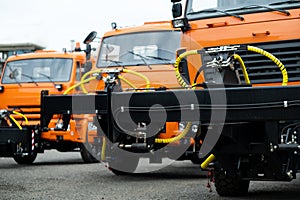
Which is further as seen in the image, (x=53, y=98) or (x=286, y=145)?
(x=53, y=98)

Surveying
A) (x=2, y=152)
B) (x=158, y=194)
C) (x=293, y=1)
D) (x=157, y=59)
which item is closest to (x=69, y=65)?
(x=2, y=152)

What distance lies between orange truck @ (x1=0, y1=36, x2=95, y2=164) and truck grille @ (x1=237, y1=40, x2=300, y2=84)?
5.64 meters

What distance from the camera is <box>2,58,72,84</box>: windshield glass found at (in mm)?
13617

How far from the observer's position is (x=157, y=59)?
34.2ft

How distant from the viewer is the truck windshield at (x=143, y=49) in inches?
411

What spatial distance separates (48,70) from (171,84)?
15.2 ft

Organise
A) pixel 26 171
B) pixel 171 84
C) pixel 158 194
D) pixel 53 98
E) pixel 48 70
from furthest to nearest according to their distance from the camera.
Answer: pixel 48 70 → pixel 26 171 → pixel 171 84 → pixel 158 194 → pixel 53 98

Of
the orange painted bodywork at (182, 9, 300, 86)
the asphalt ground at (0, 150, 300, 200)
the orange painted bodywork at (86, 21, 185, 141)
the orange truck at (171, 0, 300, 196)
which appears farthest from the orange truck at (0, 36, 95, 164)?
the orange truck at (171, 0, 300, 196)

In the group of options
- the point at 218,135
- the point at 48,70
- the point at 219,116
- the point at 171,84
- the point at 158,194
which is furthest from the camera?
the point at 48,70

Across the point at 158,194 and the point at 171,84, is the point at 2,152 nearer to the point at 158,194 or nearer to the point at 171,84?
the point at 171,84

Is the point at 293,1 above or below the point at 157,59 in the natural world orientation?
above

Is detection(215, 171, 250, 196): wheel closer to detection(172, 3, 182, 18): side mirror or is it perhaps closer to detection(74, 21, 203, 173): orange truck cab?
detection(172, 3, 182, 18): side mirror

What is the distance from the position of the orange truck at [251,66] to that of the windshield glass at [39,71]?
22.3 ft

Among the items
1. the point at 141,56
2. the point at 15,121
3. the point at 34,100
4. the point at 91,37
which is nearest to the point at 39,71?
the point at 34,100
